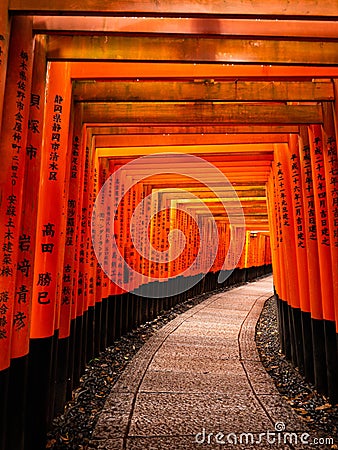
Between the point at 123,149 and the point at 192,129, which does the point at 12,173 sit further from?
the point at 123,149

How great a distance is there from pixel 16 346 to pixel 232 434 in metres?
2.17

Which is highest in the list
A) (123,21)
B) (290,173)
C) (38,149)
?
(123,21)

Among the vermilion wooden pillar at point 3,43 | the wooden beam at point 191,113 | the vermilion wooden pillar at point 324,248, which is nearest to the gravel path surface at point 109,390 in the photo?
the vermilion wooden pillar at point 324,248

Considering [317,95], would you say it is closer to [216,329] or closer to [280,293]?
[280,293]

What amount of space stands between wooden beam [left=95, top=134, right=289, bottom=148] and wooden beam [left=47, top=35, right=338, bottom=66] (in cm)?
257

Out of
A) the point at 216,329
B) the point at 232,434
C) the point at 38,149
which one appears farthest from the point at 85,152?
the point at 216,329

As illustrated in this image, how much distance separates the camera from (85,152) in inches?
219

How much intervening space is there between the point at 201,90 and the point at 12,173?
105 inches

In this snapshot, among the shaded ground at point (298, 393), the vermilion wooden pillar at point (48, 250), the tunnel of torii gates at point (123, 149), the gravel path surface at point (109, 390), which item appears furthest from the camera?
the shaded ground at point (298, 393)

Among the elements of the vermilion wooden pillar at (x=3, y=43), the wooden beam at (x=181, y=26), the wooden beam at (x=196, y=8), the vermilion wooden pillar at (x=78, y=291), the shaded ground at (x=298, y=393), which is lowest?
the shaded ground at (x=298, y=393)

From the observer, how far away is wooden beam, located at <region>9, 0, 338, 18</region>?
280cm

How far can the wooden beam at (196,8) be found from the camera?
280cm

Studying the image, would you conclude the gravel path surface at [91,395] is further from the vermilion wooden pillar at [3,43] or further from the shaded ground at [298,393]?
the vermilion wooden pillar at [3,43]

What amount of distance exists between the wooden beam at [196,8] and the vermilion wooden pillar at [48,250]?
1166 mm
